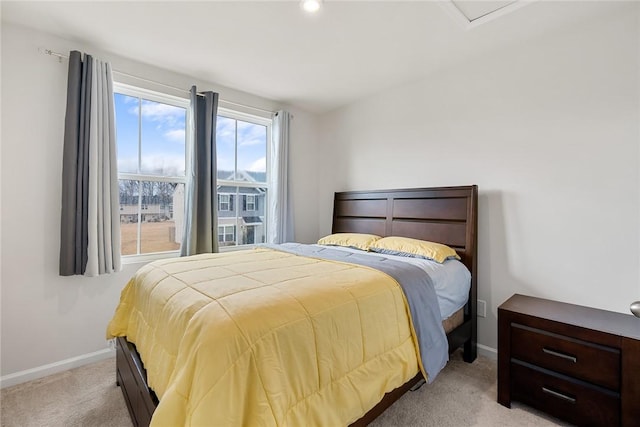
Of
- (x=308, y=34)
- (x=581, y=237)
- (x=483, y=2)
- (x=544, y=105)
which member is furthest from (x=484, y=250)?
(x=308, y=34)

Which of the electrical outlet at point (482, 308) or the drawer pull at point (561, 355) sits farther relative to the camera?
the electrical outlet at point (482, 308)

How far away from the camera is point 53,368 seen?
2219 millimetres

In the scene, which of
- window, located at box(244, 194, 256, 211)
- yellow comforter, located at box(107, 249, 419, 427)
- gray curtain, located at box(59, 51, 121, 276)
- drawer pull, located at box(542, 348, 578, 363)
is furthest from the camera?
window, located at box(244, 194, 256, 211)

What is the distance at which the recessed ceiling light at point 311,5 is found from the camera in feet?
5.92

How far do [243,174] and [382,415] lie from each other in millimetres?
2733

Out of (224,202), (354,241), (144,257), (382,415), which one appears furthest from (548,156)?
(144,257)

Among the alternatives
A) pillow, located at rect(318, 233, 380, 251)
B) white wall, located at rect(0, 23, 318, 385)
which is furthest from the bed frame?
white wall, located at rect(0, 23, 318, 385)

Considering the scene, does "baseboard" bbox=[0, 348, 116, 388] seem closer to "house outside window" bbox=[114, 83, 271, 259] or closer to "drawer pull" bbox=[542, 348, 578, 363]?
"house outside window" bbox=[114, 83, 271, 259]

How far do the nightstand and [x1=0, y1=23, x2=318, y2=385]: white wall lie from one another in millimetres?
3074

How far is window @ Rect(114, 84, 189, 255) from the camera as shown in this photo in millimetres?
2666

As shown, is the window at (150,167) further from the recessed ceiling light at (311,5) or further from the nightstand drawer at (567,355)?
the nightstand drawer at (567,355)

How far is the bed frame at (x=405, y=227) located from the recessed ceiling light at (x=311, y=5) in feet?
5.69

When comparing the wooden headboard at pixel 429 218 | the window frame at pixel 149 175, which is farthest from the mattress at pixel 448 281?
the window frame at pixel 149 175

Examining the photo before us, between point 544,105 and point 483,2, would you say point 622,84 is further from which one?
point 483,2
